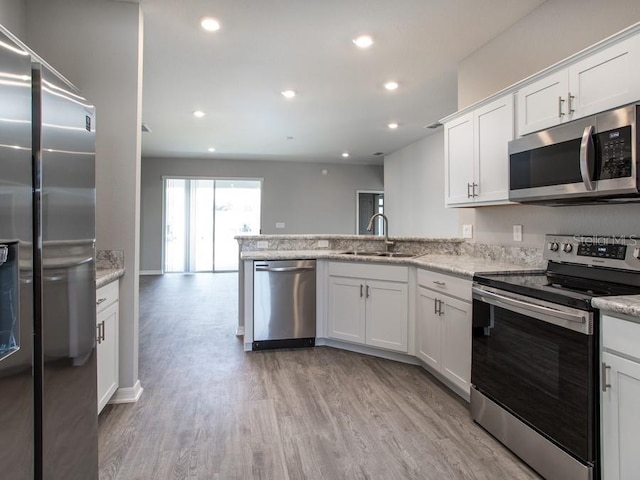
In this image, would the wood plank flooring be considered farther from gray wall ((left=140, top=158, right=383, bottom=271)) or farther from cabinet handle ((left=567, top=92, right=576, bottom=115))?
gray wall ((left=140, top=158, right=383, bottom=271))

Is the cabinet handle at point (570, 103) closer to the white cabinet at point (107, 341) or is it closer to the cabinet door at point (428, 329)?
the cabinet door at point (428, 329)

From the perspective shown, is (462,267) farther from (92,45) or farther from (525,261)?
(92,45)

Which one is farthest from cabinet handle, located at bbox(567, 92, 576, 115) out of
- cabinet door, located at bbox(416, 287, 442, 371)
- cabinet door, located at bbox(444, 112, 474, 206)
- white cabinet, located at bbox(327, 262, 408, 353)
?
white cabinet, located at bbox(327, 262, 408, 353)

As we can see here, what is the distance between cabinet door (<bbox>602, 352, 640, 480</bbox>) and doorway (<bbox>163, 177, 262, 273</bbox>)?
787cm

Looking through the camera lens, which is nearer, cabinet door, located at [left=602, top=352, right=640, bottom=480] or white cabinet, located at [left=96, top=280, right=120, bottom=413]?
cabinet door, located at [left=602, top=352, right=640, bottom=480]

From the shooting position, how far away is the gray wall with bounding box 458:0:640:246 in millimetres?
2020

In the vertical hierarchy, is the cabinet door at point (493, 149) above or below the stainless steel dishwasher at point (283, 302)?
above

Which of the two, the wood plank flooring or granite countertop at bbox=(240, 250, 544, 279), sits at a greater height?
granite countertop at bbox=(240, 250, 544, 279)

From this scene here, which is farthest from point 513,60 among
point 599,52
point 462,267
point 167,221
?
point 167,221

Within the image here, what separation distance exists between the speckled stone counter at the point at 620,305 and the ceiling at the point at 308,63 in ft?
6.72

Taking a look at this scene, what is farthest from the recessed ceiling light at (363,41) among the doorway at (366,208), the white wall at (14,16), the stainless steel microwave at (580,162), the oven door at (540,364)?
the doorway at (366,208)

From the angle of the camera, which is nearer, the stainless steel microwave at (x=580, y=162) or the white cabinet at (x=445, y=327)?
the stainless steel microwave at (x=580, y=162)

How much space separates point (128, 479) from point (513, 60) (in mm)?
3425

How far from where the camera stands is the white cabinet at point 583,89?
5.43 ft
